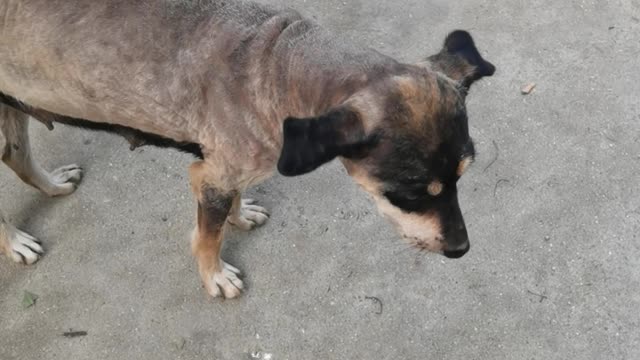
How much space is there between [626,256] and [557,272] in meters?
0.42

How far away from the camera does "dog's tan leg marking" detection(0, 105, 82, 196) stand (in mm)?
3627

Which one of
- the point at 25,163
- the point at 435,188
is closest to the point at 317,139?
the point at 435,188

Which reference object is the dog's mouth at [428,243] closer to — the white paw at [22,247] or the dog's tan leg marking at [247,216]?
the dog's tan leg marking at [247,216]

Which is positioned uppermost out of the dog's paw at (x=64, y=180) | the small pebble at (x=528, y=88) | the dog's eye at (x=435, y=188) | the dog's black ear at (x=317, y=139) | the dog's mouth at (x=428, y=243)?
the dog's black ear at (x=317, y=139)

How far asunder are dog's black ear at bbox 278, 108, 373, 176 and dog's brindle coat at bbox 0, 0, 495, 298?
0.08 metres

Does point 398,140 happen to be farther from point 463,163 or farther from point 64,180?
point 64,180

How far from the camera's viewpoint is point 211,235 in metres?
3.45

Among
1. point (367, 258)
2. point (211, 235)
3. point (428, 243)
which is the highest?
point (428, 243)

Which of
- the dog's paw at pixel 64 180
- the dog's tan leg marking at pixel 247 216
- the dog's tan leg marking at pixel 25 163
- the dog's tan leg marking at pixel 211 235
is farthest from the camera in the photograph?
the dog's paw at pixel 64 180

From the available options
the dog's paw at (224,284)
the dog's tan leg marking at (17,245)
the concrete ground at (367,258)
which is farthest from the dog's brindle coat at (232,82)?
the dog's tan leg marking at (17,245)

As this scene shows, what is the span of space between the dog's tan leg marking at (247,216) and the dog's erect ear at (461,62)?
1542 mm

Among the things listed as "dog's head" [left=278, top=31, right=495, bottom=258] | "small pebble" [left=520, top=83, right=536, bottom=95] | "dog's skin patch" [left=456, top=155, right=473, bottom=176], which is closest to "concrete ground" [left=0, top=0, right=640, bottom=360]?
"small pebble" [left=520, top=83, right=536, bottom=95]

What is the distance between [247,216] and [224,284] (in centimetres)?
46

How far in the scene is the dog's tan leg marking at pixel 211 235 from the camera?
320 centimetres
